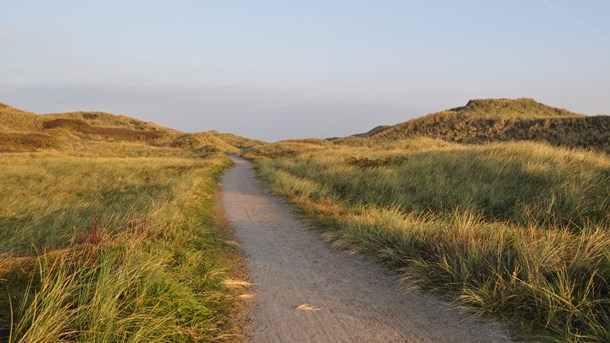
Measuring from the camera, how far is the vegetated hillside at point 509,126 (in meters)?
28.0

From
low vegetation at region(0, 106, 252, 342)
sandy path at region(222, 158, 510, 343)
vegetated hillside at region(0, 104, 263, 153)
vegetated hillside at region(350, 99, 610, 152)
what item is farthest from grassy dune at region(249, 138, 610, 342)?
vegetated hillside at region(0, 104, 263, 153)

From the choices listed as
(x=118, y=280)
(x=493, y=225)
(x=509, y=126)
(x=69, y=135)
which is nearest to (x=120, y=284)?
(x=118, y=280)

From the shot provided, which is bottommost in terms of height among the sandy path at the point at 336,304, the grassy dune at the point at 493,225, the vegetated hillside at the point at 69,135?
the sandy path at the point at 336,304

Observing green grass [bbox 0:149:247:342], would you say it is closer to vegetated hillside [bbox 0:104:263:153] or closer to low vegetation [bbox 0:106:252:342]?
low vegetation [bbox 0:106:252:342]

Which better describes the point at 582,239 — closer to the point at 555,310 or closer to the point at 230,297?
the point at 555,310

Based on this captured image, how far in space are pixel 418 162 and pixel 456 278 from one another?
11706 millimetres

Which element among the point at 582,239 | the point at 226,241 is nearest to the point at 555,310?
the point at 582,239

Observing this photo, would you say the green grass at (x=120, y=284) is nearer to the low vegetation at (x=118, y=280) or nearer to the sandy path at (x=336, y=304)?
the low vegetation at (x=118, y=280)

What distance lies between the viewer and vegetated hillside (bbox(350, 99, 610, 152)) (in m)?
28.0

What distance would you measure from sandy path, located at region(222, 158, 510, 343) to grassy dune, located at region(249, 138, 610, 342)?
34 centimetres

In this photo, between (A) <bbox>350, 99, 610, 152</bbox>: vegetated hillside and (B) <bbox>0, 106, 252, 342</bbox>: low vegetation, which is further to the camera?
(A) <bbox>350, 99, 610, 152</bbox>: vegetated hillside

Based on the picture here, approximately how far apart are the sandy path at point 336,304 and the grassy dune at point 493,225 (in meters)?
0.34

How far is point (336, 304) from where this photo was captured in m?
4.17

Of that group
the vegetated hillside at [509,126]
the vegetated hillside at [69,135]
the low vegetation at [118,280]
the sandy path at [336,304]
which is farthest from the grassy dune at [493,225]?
the vegetated hillside at [69,135]
